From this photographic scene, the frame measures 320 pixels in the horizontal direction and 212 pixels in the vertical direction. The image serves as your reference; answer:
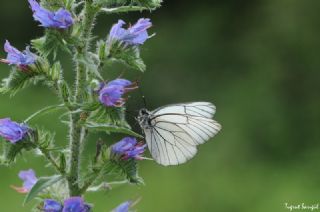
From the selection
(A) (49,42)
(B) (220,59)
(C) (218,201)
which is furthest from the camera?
(B) (220,59)

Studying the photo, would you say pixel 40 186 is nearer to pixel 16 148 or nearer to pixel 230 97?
pixel 16 148

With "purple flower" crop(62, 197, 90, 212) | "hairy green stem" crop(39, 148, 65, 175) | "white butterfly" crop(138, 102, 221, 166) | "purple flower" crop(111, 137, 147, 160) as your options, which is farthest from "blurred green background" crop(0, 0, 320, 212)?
"purple flower" crop(62, 197, 90, 212)

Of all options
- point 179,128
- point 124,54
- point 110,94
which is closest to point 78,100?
point 110,94

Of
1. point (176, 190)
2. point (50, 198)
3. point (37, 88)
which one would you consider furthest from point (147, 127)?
point (37, 88)

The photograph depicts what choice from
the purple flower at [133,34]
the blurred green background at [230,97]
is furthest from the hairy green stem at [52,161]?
the blurred green background at [230,97]

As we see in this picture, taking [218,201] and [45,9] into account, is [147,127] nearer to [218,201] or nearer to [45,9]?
[45,9]
